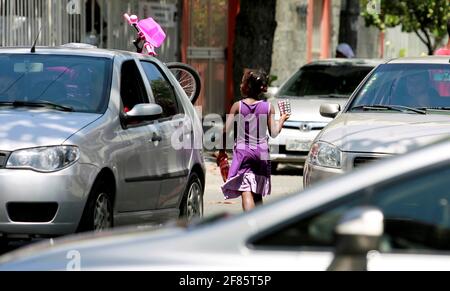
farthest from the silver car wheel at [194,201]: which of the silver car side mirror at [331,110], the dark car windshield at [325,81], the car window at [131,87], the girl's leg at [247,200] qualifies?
the dark car windshield at [325,81]

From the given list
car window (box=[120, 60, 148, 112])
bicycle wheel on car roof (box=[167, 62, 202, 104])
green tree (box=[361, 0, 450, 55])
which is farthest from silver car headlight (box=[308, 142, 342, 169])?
green tree (box=[361, 0, 450, 55])

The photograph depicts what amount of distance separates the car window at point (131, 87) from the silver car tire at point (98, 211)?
1.00 metres

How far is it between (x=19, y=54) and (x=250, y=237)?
5779 mm

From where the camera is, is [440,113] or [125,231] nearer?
[125,231]

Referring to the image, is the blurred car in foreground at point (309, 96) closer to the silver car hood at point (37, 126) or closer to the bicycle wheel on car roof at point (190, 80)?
the bicycle wheel on car roof at point (190, 80)

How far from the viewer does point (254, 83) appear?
983 centimetres

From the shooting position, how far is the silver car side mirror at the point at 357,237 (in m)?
3.84

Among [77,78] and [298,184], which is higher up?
[77,78]

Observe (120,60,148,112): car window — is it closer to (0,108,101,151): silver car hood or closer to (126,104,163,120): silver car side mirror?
(126,104,163,120): silver car side mirror

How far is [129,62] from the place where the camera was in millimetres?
9586

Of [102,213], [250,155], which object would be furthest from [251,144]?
[102,213]

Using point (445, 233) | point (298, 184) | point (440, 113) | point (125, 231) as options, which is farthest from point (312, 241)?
point (298, 184)

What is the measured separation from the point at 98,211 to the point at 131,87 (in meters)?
1.53
